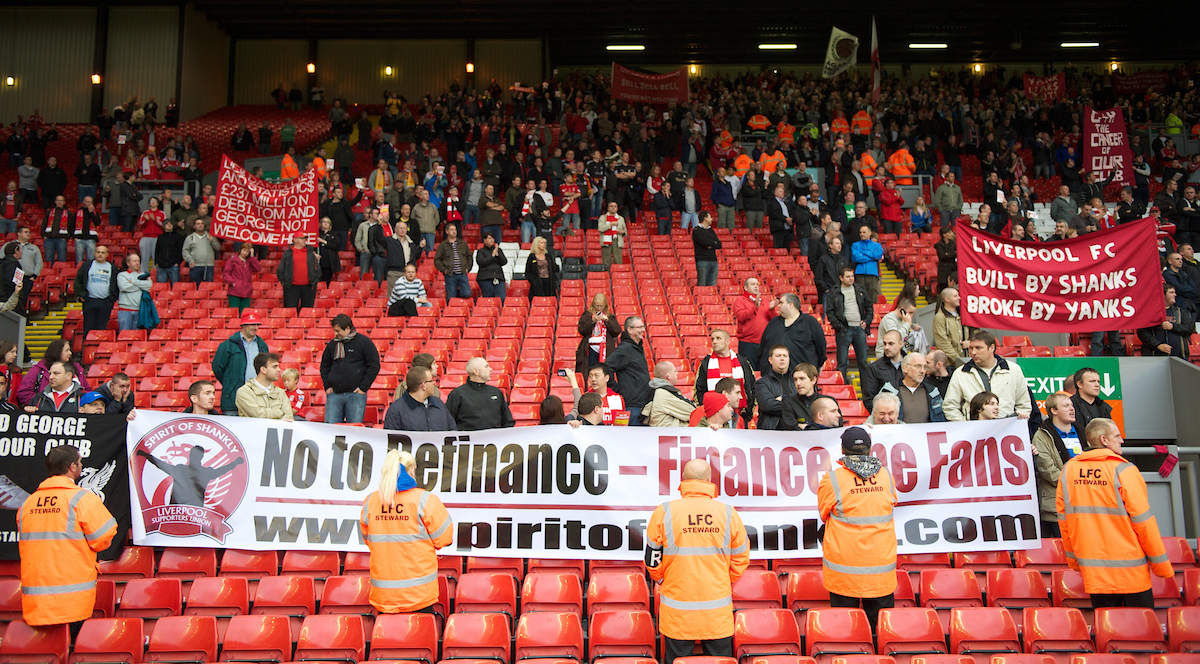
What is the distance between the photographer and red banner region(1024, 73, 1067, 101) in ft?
86.2

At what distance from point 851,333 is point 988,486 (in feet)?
12.5

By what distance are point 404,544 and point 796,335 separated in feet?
14.9

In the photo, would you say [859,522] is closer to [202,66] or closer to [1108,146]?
[1108,146]

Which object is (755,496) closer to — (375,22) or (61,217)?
(61,217)

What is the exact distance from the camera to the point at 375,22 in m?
28.3

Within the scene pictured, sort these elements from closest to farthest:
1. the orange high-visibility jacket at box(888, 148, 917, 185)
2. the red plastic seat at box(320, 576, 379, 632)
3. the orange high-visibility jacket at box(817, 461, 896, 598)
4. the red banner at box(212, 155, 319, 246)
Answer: the orange high-visibility jacket at box(817, 461, 896, 598) → the red plastic seat at box(320, 576, 379, 632) → the red banner at box(212, 155, 319, 246) → the orange high-visibility jacket at box(888, 148, 917, 185)

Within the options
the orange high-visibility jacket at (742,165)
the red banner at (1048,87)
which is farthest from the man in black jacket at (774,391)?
the red banner at (1048,87)

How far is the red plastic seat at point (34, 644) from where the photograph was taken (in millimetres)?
5273

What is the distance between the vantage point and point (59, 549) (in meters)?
5.36

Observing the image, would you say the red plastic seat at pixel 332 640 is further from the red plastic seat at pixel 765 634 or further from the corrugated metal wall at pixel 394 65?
the corrugated metal wall at pixel 394 65

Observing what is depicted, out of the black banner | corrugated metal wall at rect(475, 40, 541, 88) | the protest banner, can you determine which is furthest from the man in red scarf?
corrugated metal wall at rect(475, 40, 541, 88)

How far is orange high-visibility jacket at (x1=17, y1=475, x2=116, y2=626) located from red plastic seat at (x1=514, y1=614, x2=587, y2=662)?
104 inches

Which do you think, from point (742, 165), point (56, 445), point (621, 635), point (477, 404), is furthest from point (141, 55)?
point (621, 635)

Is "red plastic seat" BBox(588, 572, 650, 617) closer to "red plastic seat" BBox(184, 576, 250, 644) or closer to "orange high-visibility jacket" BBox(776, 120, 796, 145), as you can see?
"red plastic seat" BBox(184, 576, 250, 644)
